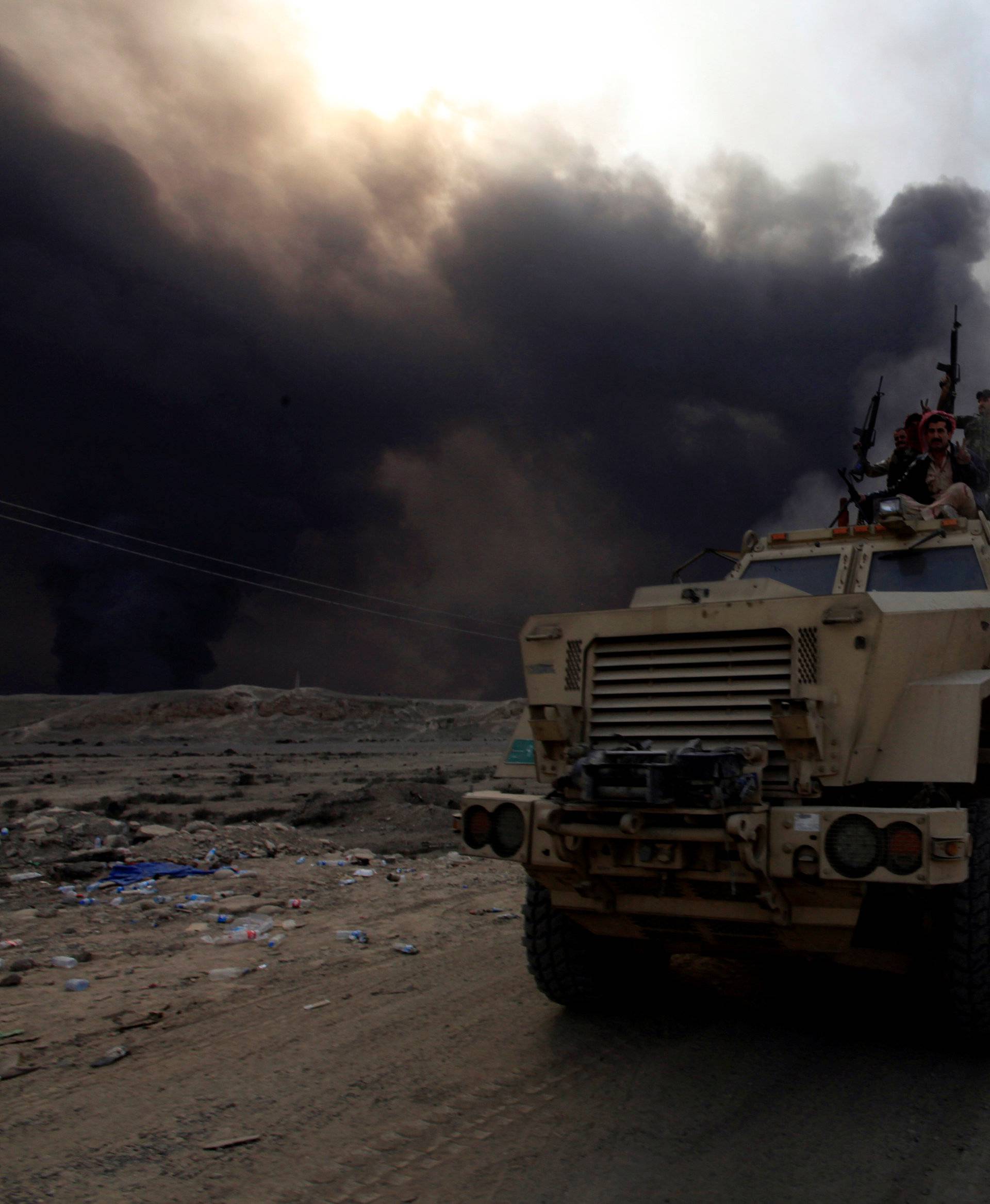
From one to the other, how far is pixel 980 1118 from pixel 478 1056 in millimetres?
2054

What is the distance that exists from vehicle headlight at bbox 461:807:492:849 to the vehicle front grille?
2.04ft

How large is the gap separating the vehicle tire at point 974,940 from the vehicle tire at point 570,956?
4.59 feet

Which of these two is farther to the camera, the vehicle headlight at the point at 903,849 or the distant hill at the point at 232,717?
the distant hill at the point at 232,717

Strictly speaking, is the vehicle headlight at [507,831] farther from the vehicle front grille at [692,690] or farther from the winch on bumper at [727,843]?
the vehicle front grille at [692,690]

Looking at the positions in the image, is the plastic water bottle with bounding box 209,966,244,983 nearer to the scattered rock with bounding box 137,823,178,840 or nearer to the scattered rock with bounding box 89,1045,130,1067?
the scattered rock with bounding box 89,1045,130,1067

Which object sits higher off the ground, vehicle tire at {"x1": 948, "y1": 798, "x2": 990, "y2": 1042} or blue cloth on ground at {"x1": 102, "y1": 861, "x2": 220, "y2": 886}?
vehicle tire at {"x1": 948, "y1": 798, "x2": 990, "y2": 1042}

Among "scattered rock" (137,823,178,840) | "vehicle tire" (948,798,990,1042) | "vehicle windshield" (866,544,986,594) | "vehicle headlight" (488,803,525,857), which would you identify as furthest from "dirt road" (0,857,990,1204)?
"scattered rock" (137,823,178,840)

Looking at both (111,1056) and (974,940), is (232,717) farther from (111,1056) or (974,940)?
(974,940)

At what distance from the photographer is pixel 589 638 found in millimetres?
4793

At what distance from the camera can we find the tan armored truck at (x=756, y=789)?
12.8 feet

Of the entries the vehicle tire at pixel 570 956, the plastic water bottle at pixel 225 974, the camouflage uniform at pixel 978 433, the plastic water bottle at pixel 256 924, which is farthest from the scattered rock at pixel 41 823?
the camouflage uniform at pixel 978 433

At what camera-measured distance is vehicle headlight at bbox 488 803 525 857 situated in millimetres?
4531

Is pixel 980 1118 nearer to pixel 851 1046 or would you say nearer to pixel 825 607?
pixel 851 1046

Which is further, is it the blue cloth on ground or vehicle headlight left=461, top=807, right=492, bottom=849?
the blue cloth on ground
